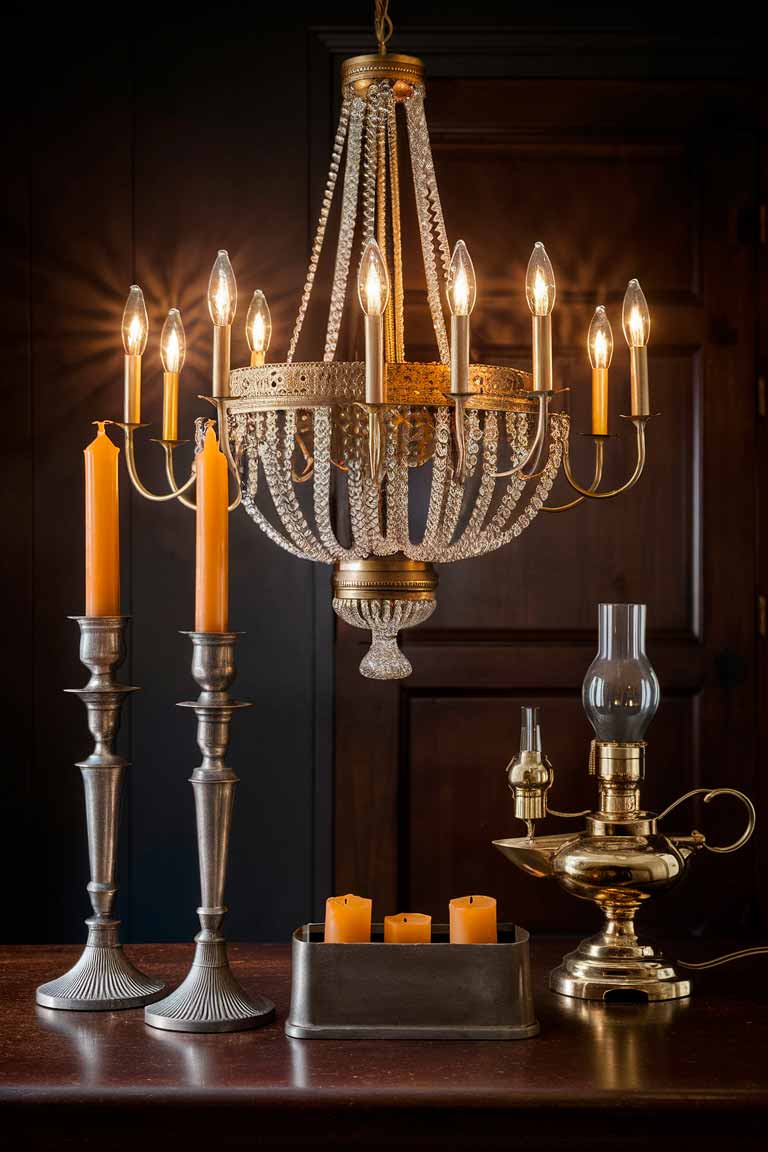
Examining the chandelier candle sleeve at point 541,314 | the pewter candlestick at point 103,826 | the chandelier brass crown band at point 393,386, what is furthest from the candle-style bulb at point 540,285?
the pewter candlestick at point 103,826

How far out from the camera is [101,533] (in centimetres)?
145

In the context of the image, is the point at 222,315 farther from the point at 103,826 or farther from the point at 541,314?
the point at 103,826

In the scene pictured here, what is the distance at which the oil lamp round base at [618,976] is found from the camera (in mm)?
1434

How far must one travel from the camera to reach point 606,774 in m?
1.48

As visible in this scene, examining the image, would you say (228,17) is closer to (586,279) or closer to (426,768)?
(586,279)

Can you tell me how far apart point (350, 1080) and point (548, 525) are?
169 cm

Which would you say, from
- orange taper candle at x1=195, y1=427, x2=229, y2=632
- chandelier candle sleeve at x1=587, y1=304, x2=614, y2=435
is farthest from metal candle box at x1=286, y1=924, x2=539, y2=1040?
chandelier candle sleeve at x1=587, y1=304, x2=614, y2=435

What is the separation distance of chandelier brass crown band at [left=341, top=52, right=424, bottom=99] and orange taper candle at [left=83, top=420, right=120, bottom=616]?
1.65 ft

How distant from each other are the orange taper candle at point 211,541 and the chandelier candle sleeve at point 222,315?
0.07 meters

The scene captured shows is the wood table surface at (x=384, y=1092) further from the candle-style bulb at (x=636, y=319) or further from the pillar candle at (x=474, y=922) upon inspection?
the candle-style bulb at (x=636, y=319)

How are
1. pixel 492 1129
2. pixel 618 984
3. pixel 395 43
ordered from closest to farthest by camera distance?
pixel 492 1129, pixel 618 984, pixel 395 43

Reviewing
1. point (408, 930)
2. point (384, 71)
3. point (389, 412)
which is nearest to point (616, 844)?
point (408, 930)

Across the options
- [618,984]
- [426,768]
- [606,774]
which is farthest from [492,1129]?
[426,768]

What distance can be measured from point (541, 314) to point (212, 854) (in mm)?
638
